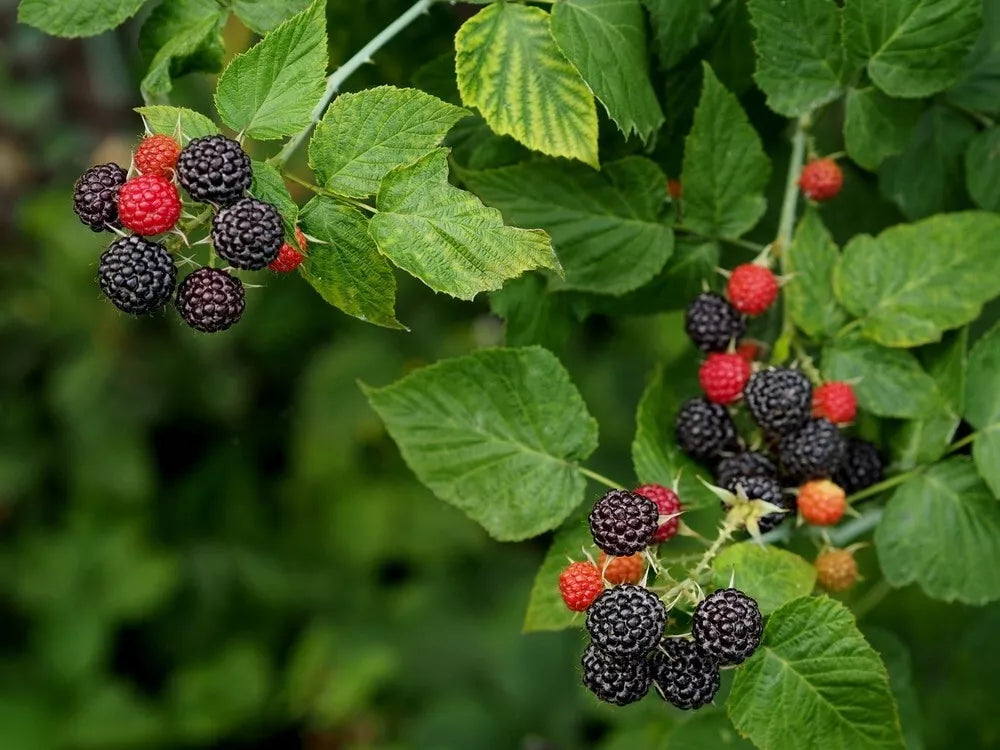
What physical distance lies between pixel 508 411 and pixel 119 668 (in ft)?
8.37

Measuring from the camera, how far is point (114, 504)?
3.53 m

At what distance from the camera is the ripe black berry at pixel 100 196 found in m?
1.20

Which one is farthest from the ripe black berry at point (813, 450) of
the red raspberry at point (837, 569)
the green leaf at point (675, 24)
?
the green leaf at point (675, 24)

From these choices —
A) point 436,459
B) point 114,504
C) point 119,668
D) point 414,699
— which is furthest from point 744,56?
point 119,668

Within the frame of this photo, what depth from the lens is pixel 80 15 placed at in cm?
145

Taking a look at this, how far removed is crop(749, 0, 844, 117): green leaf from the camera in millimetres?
1484

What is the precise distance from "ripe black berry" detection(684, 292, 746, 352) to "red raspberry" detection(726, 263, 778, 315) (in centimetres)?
1

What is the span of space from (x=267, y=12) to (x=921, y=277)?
3.02ft

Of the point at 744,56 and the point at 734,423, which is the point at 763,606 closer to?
the point at 734,423

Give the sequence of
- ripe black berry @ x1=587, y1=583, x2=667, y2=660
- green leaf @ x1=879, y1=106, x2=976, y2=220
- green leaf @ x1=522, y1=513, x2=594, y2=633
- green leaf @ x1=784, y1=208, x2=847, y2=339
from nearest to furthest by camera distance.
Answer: ripe black berry @ x1=587, y1=583, x2=667, y2=660, green leaf @ x1=522, y1=513, x2=594, y2=633, green leaf @ x1=784, y1=208, x2=847, y2=339, green leaf @ x1=879, y1=106, x2=976, y2=220

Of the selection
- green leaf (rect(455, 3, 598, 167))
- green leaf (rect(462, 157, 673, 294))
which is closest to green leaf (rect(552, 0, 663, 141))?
green leaf (rect(455, 3, 598, 167))

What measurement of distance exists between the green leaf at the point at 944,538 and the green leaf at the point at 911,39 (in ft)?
1.74

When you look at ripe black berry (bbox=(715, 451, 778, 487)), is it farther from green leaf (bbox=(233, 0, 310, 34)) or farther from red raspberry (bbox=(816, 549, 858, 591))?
green leaf (bbox=(233, 0, 310, 34))

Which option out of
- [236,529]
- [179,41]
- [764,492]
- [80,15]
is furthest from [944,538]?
[236,529]
